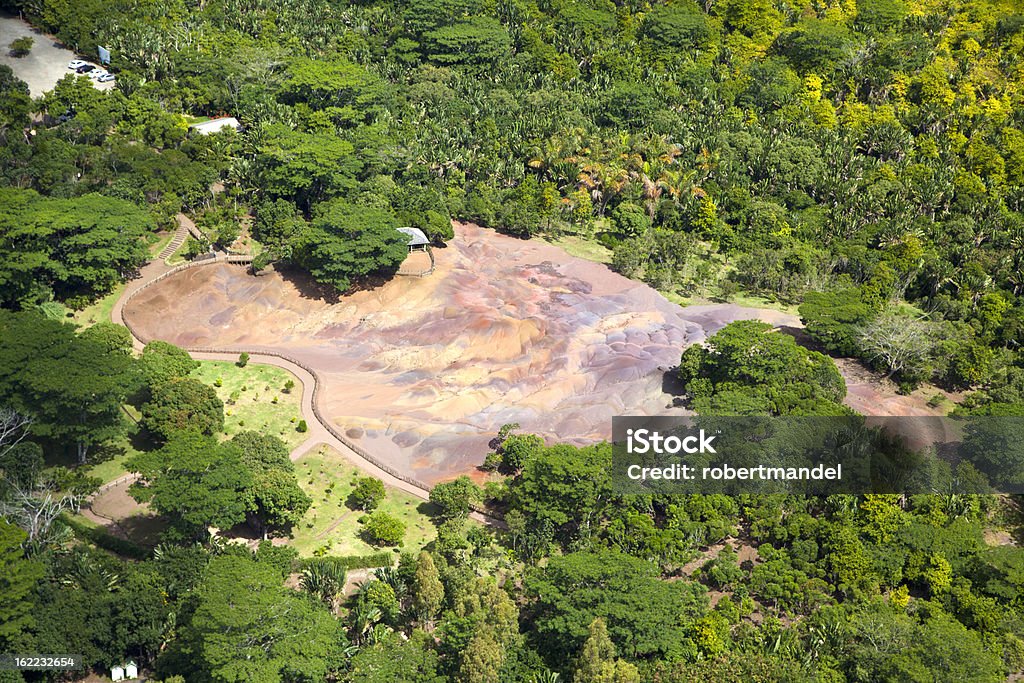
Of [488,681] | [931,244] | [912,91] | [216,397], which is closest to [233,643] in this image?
[488,681]

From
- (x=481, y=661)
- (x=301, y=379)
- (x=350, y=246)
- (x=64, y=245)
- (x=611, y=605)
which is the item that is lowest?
(x=301, y=379)

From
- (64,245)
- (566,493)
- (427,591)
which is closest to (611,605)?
(427,591)

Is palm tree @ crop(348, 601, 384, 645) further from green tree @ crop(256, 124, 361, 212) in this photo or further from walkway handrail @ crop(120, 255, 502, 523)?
green tree @ crop(256, 124, 361, 212)

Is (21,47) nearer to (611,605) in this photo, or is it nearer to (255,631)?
(255,631)

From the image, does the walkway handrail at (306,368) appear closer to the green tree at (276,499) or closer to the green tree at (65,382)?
the green tree at (276,499)

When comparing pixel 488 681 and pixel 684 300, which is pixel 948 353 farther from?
pixel 488 681

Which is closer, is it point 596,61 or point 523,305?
point 523,305
